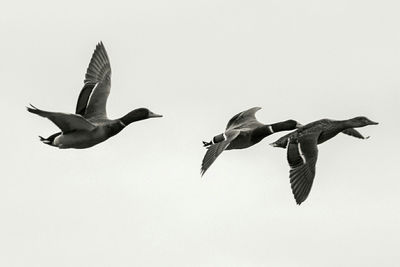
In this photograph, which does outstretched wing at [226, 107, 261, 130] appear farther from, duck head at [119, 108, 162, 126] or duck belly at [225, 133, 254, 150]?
duck head at [119, 108, 162, 126]

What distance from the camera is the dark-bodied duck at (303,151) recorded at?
100ft

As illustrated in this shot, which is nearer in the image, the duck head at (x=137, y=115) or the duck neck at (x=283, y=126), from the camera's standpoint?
the duck head at (x=137, y=115)

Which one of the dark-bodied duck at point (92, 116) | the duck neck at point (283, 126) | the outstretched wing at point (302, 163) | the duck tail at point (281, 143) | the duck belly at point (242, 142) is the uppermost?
the dark-bodied duck at point (92, 116)

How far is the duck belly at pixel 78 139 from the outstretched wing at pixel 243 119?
5086 millimetres

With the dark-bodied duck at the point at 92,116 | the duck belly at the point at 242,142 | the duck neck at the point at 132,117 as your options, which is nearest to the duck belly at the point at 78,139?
the dark-bodied duck at the point at 92,116

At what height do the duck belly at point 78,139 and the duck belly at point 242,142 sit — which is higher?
the duck belly at point 78,139

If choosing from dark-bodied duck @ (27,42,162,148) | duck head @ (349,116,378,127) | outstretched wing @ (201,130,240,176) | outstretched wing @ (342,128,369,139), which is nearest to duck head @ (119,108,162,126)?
dark-bodied duck @ (27,42,162,148)

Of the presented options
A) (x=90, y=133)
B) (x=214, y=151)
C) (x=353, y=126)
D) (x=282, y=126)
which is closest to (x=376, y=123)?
(x=353, y=126)

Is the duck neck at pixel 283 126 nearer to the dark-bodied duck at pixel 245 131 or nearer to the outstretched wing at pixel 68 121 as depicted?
the dark-bodied duck at pixel 245 131

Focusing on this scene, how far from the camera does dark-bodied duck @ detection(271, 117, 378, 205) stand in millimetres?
30500

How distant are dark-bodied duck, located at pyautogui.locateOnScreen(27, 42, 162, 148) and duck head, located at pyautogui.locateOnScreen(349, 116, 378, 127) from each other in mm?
6075

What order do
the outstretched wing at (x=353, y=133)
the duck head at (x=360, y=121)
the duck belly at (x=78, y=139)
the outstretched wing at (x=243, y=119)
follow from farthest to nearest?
1. the outstretched wing at (x=353, y=133)
2. the outstretched wing at (x=243, y=119)
3. the duck head at (x=360, y=121)
4. the duck belly at (x=78, y=139)

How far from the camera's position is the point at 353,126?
3322 cm

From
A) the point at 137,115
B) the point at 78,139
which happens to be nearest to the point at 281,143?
the point at 137,115
